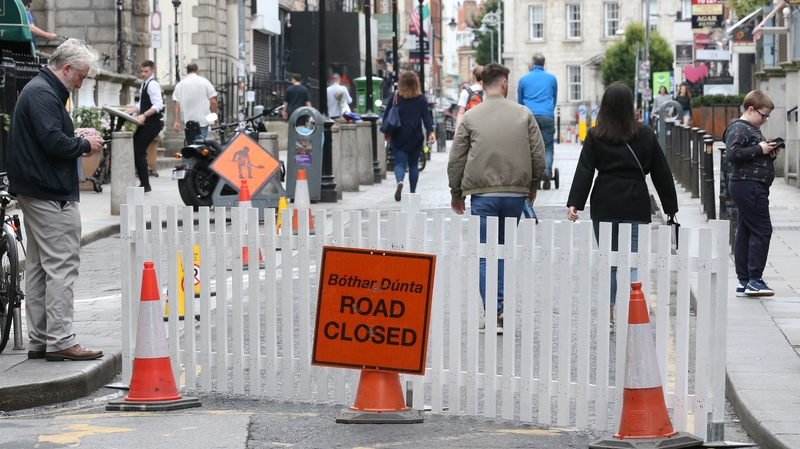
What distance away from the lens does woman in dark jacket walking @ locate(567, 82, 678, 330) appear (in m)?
8.31

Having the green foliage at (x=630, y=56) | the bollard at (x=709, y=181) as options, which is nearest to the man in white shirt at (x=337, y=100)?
the bollard at (x=709, y=181)

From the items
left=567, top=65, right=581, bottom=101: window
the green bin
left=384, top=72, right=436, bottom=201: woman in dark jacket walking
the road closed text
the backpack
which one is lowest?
the road closed text

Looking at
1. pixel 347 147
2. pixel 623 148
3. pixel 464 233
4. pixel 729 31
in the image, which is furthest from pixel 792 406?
pixel 729 31

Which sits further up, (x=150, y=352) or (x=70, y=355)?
(x=150, y=352)

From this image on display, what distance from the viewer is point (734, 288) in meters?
10.2

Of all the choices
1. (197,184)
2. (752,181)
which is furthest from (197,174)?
(752,181)

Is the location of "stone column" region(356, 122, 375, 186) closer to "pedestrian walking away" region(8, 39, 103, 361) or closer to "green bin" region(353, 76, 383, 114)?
"green bin" region(353, 76, 383, 114)

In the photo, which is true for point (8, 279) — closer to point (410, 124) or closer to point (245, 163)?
point (245, 163)

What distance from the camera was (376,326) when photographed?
6371mm

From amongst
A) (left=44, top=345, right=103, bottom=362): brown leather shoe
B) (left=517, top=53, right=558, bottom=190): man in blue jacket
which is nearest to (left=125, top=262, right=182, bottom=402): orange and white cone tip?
(left=44, top=345, right=103, bottom=362): brown leather shoe

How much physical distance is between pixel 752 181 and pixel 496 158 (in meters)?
2.44

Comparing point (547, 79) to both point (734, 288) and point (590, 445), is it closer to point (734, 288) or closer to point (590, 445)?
point (734, 288)

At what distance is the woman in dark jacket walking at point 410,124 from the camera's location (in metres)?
18.0

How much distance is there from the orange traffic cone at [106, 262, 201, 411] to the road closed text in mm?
953
